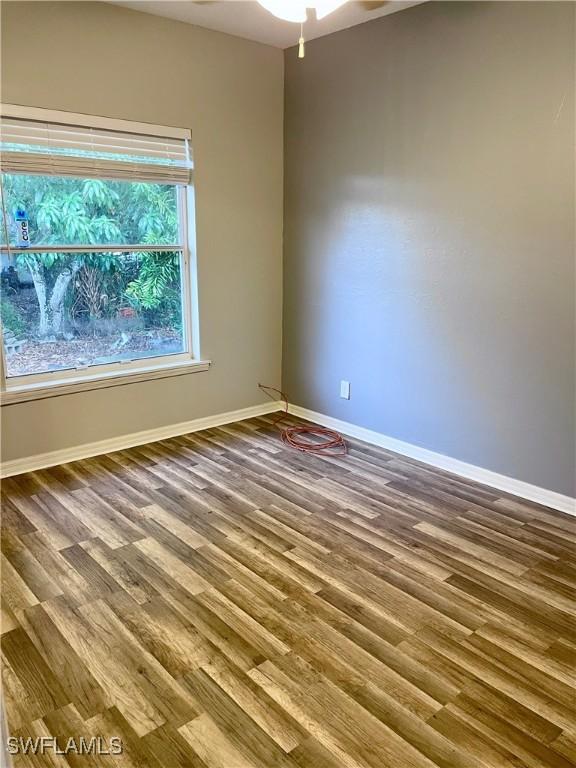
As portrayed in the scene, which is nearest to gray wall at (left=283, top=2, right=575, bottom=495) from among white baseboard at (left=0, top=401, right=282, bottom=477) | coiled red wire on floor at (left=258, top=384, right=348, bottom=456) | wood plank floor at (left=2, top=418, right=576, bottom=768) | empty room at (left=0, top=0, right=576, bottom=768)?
empty room at (left=0, top=0, right=576, bottom=768)

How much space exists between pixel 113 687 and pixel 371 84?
11.2 feet

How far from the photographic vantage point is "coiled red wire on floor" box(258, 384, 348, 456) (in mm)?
3834

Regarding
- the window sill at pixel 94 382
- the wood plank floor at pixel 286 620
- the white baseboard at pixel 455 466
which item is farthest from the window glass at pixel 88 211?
the white baseboard at pixel 455 466

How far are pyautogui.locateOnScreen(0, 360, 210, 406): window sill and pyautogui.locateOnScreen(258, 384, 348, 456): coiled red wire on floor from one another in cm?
73

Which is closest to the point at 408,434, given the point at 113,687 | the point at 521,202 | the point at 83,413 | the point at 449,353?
the point at 449,353

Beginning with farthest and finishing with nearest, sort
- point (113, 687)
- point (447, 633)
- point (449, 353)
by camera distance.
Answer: point (449, 353)
point (447, 633)
point (113, 687)

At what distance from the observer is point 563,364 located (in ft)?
9.56

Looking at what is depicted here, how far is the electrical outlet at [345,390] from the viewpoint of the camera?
407 cm

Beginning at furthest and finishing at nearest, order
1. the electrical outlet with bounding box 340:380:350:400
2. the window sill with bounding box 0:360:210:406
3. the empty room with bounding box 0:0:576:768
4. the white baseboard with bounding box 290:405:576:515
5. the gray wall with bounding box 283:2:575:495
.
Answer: the electrical outlet with bounding box 340:380:350:400, the window sill with bounding box 0:360:210:406, the white baseboard with bounding box 290:405:576:515, the gray wall with bounding box 283:2:575:495, the empty room with bounding box 0:0:576:768

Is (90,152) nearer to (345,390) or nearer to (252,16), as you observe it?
(252,16)

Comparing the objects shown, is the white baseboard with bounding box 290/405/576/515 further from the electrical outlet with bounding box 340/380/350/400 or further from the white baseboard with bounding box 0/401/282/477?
the white baseboard with bounding box 0/401/282/477

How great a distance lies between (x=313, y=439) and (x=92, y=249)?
1.87m

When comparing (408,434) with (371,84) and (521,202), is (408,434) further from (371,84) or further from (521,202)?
(371,84)

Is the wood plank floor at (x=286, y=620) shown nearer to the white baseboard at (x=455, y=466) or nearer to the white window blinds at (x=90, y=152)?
the white baseboard at (x=455, y=466)
